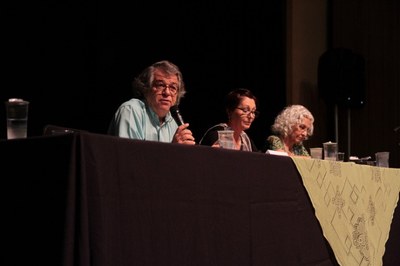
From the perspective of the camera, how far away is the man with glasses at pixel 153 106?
7.95 ft

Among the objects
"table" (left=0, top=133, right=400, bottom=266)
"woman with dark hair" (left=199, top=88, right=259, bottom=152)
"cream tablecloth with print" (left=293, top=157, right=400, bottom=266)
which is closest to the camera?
"table" (left=0, top=133, right=400, bottom=266)

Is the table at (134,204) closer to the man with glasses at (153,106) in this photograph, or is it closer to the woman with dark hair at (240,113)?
the man with glasses at (153,106)

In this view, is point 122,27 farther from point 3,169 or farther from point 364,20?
point 3,169

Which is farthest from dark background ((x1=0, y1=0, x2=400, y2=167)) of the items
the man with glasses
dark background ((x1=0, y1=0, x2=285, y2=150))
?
the man with glasses

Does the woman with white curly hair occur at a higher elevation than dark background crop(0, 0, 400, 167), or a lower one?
lower

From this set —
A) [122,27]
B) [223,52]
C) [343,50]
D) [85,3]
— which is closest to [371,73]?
[343,50]

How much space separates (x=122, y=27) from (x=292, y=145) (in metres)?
1.60

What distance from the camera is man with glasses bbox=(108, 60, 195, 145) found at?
242 cm

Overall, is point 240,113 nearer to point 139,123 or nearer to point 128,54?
point 139,123

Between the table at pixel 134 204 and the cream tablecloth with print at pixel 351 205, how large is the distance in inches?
10.7

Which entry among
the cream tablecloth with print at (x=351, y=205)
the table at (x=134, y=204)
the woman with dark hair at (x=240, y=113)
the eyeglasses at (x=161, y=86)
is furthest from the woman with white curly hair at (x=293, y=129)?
the table at (x=134, y=204)

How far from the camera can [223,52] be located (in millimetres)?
5152

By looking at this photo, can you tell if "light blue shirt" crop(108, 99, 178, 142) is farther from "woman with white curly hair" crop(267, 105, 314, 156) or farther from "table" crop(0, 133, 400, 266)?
"woman with white curly hair" crop(267, 105, 314, 156)

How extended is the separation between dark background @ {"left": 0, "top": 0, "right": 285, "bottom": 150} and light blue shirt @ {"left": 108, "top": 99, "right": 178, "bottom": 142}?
146cm
